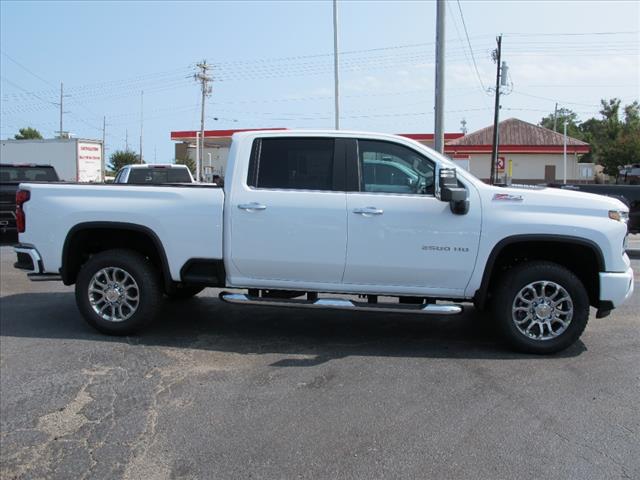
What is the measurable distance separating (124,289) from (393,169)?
2.96 m

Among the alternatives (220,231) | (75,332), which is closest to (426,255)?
(220,231)

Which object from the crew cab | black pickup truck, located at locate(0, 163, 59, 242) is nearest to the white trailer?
black pickup truck, located at locate(0, 163, 59, 242)

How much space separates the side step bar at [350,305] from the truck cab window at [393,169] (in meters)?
1.07

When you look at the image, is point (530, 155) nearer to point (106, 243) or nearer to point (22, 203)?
point (106, 243)

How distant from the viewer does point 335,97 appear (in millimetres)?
28156

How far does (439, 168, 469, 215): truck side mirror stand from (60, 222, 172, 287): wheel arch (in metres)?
2.77

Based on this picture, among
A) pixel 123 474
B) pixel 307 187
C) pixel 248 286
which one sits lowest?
pixel 123 474

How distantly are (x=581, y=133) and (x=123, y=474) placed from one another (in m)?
103

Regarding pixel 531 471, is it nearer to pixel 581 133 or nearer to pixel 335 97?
pixel 335 97

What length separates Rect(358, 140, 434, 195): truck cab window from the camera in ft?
18.5

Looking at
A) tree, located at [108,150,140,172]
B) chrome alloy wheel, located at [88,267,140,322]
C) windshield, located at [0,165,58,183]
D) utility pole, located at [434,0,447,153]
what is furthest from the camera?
tree, located at [108,150,140,172]

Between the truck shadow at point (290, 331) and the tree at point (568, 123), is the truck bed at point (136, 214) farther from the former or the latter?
the tree at point (568, 123)

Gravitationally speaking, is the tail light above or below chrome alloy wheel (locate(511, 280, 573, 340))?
above

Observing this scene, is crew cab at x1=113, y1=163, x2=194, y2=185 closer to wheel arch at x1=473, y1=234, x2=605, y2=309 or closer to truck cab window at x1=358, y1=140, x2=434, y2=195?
truck cab window at x1=358, y1=140, x2=434, y2=195
